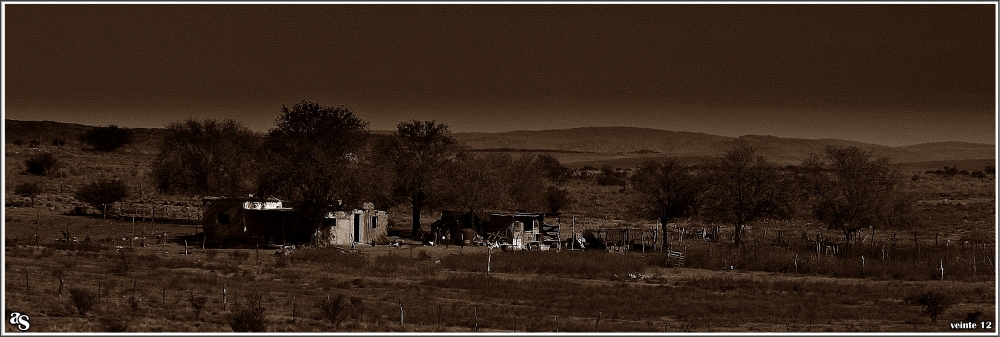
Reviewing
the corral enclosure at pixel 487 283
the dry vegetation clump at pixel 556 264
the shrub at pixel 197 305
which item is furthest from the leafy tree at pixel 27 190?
the shrub at pixel 197 305

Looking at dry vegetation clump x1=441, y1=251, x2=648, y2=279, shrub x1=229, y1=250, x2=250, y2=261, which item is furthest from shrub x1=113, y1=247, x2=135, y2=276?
dry vegetation clump x1=441, y1=251, x2=648, y2=279

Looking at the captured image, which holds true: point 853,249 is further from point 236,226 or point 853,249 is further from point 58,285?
point 58,285

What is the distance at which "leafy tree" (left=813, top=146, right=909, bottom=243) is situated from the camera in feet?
151

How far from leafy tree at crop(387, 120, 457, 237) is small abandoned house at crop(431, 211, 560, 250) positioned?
2.30 meters

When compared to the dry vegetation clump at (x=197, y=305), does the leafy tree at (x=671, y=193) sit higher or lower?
higher

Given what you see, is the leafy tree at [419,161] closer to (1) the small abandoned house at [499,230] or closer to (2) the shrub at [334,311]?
(1) the small abandoned house at [499,230]

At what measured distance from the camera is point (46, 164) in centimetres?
7712

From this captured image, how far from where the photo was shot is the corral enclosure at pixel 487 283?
970 inches

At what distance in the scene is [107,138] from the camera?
111 meters

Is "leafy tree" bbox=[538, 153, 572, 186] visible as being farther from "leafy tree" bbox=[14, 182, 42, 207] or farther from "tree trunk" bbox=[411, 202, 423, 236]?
"leafy tree" bbox=[14, 182, 42, 207]

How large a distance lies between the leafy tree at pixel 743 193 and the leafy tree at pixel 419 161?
14.1 meters

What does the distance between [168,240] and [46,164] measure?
37.1 m

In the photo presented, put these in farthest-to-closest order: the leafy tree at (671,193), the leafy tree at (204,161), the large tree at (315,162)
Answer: the leafy tree at (204,161) < the leafy tree at (671,193) < the large tree at (315,162)
